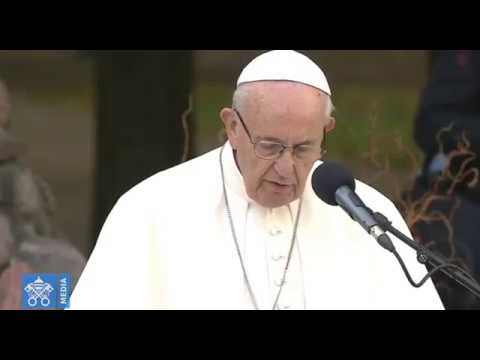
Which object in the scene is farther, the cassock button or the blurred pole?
the blurred pole

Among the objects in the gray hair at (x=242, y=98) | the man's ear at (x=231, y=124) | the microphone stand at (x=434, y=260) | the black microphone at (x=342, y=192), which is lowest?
the microphone stand at (x=434, y=260)

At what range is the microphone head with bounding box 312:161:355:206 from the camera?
142 inches

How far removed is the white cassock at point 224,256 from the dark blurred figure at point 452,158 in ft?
5.96

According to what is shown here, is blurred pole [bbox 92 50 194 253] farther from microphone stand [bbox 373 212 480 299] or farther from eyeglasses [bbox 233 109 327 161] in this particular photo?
microphone stand [bbox 373 212 480 299]

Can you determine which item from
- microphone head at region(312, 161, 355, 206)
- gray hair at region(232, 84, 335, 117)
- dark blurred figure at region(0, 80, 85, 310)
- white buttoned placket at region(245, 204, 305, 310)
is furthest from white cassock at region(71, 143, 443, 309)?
dark blurred figure at region(0, 80, 85, 310)

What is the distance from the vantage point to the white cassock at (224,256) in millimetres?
4480

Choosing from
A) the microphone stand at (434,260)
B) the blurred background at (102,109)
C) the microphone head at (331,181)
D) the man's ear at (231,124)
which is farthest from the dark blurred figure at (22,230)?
the microphone stand at (434,260)

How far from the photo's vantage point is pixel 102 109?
6.29 meters

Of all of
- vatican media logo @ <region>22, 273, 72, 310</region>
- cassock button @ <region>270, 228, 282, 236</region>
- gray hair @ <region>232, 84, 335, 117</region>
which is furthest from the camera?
vatican media logo @ <region>22, 273, 72, 310</region>

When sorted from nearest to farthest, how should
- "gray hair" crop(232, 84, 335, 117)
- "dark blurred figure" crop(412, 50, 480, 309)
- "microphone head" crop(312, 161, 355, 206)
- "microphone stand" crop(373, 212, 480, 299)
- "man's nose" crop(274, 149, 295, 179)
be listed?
"microphone stand" crop(373, 212, 480, 299) < "microphone head" crop(312, 161, 355, 206) < "man's nose" crop(274, 149, 295, 179) < "gray hair" crop(232, 84, 335, 117) < "dark blurred figure" crop(412, 50, 480, 309)

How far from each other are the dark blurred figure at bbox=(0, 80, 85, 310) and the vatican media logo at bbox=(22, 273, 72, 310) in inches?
2.1

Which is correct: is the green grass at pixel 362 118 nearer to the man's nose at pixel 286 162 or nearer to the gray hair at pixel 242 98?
the gray hair at pixel 242 98

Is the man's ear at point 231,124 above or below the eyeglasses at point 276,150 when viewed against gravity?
above
